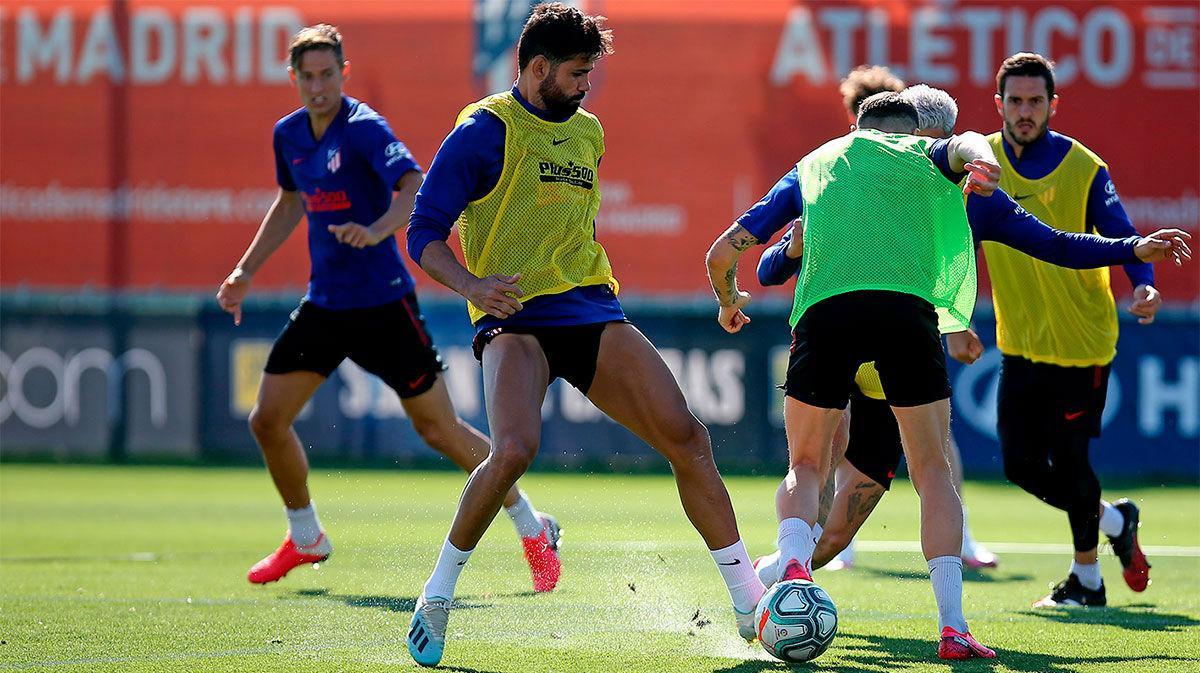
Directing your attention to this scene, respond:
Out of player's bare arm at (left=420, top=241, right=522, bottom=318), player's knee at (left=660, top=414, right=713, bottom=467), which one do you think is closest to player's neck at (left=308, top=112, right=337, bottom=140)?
player's bare arm at (left=420, top=241, right=522, bottom=318)

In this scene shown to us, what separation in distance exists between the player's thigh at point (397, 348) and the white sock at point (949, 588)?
127 inches

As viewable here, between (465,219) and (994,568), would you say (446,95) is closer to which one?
(994,568)

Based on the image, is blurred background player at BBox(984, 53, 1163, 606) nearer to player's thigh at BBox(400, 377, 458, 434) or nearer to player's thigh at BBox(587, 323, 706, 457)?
player's thigh at BBox(587, 323, 706, 457)

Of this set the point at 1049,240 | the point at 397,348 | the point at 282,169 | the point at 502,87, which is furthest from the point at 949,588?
the point at 502,87

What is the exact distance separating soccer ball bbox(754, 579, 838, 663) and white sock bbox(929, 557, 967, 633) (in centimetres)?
47

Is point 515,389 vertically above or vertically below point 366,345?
above

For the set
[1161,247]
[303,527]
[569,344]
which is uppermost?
[1161,247]

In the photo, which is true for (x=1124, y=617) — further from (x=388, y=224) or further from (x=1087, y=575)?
(x=388, y=224)

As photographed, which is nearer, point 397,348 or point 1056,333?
point 1056,333

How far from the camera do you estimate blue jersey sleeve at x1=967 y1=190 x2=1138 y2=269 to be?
6.50m

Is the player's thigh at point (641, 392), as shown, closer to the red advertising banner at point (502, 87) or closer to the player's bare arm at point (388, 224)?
the player's bare arm at point (388, 224)

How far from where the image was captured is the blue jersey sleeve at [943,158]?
610 centimetres

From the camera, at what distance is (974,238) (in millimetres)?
6926

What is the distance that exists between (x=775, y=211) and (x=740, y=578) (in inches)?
54.8
